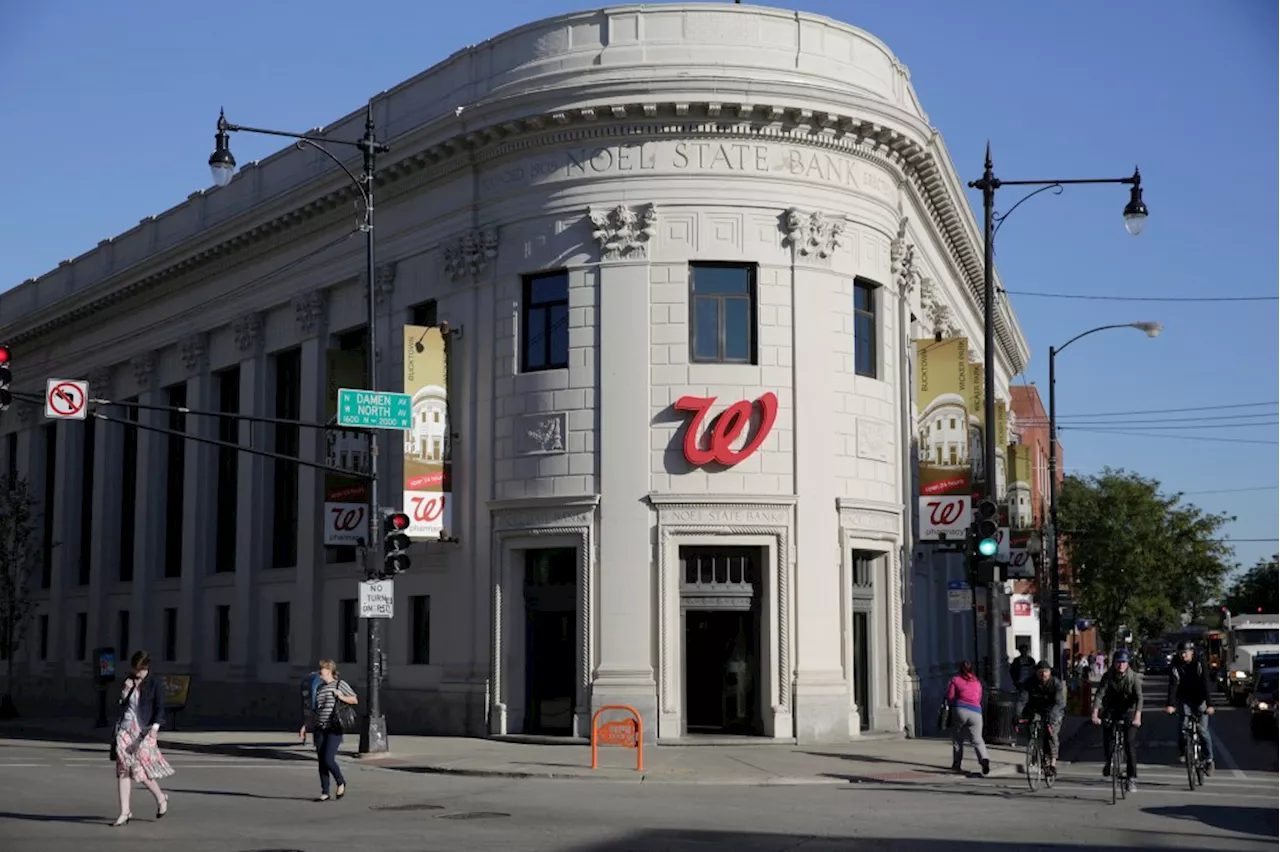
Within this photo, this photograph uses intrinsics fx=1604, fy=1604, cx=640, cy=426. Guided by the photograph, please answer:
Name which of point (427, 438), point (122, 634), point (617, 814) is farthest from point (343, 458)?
point (617, 814)

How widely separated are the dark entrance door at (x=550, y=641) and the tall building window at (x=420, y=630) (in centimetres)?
339

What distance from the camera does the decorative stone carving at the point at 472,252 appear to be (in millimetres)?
32969

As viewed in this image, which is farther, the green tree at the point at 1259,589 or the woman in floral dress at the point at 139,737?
the green tree at the point at 1259,589

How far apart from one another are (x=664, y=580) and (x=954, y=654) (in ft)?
49.6

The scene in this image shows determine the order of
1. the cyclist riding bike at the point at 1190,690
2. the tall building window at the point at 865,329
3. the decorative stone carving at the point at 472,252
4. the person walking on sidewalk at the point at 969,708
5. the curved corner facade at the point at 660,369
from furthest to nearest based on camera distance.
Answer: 1. the tall building window at the point at 865,329
2. the decorative stone carving at the point at 472,252
3. the curved corner facade at the point at 660,369
4. the person walking on sidewalk at the point at 969,708
5. the cyclist riding bike at the point at 1190,690

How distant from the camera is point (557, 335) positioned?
105ft

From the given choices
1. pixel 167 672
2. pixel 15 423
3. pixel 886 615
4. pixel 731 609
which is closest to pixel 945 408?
pixel 886 615

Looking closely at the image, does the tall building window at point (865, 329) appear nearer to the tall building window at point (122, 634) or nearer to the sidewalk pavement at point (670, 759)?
the sidewalk pavement at point (670, 759)

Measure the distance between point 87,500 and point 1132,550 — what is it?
49.6m

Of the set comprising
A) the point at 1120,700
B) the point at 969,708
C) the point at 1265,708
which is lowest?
the point at 1265,708

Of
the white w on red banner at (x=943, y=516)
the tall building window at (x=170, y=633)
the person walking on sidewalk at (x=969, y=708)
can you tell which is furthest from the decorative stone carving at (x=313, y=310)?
the person walking on sidewalk at (x=969, y=708)

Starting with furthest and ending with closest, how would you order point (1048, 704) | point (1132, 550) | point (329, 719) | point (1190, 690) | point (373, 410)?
point (1132, 550), point (373, 410), point (1190, 690), point (1048, 704), point (329, 719)

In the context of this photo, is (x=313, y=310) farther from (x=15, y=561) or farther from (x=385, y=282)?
(x=15, y=561)

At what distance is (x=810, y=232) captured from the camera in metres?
31.7
